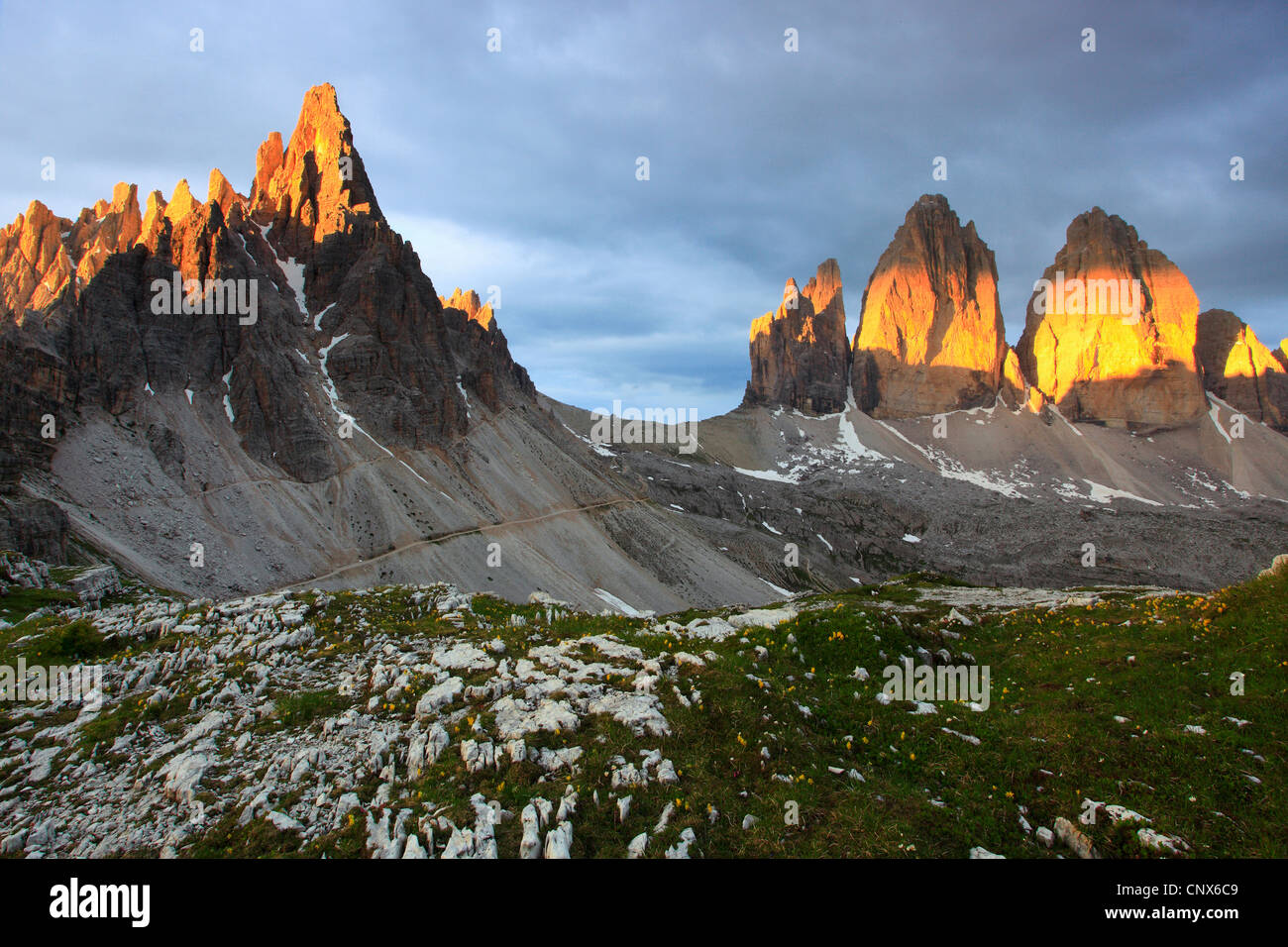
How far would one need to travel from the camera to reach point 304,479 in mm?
80438

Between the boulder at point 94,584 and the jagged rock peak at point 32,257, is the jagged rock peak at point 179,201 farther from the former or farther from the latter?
the boulder at point 94,584

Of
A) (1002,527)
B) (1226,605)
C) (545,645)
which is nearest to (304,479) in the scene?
(545,645)

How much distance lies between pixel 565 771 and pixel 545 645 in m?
5.49

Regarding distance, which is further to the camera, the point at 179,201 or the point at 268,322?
the point at 179,201

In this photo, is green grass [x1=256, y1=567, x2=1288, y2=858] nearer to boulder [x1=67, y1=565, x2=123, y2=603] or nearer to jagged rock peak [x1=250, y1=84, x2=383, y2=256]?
boulder [x1=67, y1=565, x2=123, y2=603]

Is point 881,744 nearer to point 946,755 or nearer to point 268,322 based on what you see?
point 946,755

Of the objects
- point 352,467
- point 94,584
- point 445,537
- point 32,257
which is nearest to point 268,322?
point 352,467

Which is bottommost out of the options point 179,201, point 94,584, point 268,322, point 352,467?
point 94,584

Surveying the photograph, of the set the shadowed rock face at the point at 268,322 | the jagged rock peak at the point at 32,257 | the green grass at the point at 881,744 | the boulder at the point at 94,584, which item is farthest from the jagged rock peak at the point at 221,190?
the green grass at the point at 881,744

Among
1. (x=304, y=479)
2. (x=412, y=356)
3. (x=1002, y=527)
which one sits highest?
(x=412, y=356)

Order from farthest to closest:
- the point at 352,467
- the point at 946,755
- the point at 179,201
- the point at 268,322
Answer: the point at 179,201, the point at 268,322, the point at 352,467, the point at 946,755

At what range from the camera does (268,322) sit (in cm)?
9200
